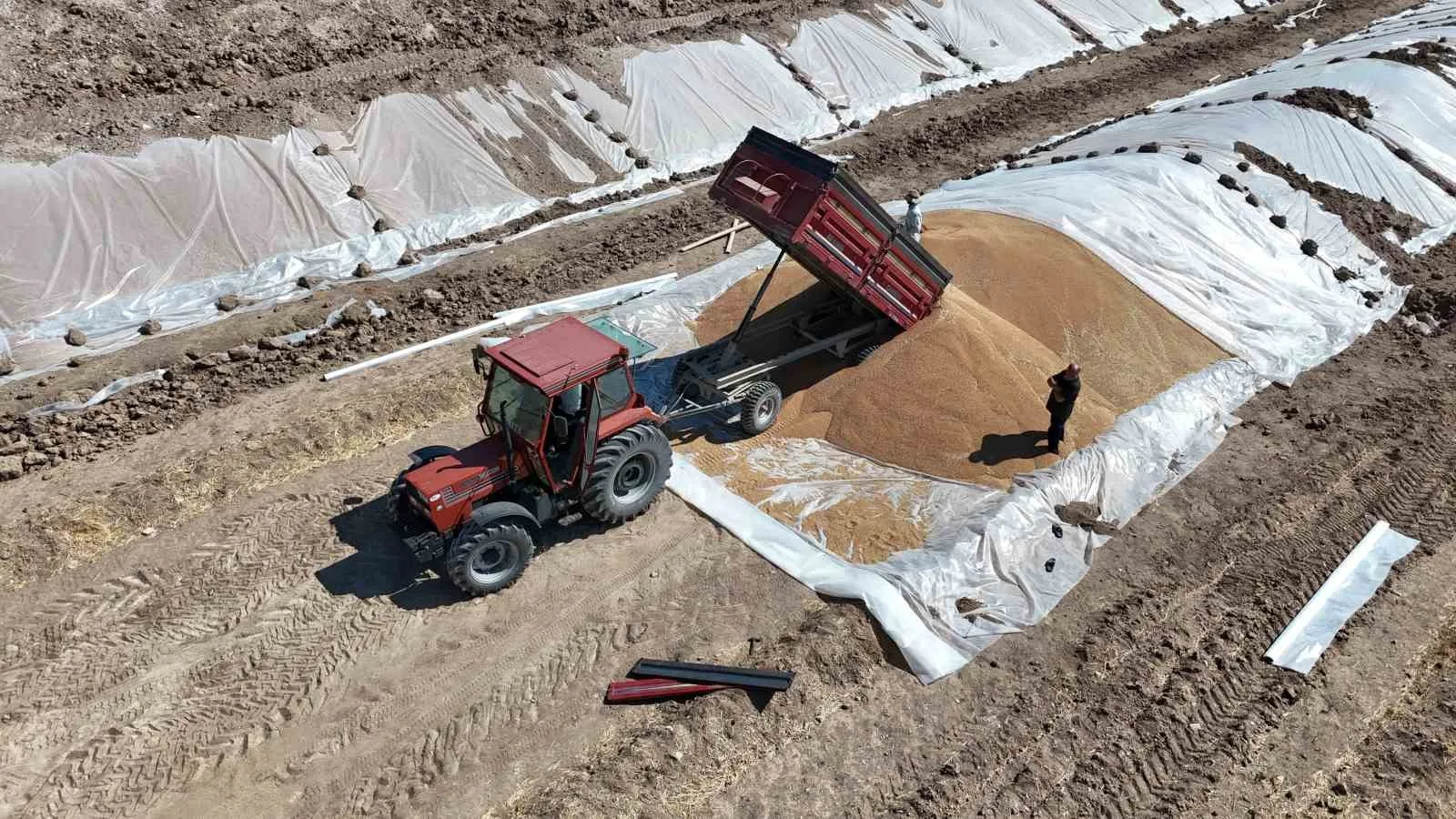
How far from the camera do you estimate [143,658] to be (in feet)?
27.0

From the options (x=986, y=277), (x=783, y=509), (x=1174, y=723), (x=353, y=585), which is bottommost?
(x=353, y=585)

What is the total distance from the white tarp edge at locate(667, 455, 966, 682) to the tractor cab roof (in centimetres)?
211

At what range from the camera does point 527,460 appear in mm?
9086

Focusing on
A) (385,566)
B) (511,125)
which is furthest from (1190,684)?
(511,125)

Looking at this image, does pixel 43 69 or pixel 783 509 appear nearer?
pixel 783 509

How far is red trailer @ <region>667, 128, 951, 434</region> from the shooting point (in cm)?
1030

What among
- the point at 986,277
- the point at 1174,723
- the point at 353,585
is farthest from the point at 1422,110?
the point at 353,585

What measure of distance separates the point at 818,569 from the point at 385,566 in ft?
15.1

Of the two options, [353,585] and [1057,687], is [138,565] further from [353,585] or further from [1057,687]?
[1057,687]

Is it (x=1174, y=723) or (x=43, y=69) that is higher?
(x=1174, y=723)

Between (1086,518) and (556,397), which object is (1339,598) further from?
(556,397)

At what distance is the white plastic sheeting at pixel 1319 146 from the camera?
53.5 feet

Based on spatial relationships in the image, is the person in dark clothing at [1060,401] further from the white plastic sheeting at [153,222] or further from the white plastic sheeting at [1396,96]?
the white plastic sheeting at [153,222]

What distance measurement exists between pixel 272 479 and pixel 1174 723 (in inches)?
397
